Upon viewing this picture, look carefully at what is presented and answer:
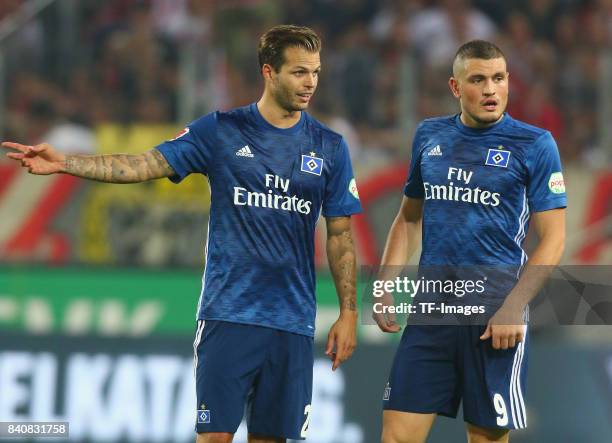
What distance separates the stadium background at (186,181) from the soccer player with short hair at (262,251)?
291cm

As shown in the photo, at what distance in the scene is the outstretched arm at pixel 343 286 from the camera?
5.98m

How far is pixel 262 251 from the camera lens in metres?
5.91

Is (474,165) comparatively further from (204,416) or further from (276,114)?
(204,416)

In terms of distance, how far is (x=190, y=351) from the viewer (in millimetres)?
9258

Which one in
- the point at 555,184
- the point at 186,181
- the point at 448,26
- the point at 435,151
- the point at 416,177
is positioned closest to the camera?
the point at 555,184

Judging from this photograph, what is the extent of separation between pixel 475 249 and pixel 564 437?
3.46 m

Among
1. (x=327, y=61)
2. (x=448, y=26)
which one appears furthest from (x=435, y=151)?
(x=448, y=26)

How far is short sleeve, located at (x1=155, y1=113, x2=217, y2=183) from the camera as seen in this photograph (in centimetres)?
593

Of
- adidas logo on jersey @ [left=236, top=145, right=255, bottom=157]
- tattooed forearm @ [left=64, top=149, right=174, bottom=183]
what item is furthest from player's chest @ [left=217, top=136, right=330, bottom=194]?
tattooed forearm @ [left=64, top=149, right=174, bottom=183]

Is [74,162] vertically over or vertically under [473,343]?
over

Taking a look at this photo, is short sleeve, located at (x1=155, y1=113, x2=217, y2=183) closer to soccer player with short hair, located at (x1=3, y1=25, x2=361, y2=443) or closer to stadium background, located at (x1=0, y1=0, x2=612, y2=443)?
soccer player with short hair, located at (x1=3, y1=25, x2=361, y2=443)

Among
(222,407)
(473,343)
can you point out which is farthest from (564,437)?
(222,407)

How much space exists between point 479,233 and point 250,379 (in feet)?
4.04

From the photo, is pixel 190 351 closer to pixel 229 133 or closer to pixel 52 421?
pixel 52 421
